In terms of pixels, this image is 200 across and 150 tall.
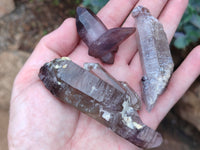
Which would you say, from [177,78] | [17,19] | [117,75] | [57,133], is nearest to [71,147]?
[57,133]

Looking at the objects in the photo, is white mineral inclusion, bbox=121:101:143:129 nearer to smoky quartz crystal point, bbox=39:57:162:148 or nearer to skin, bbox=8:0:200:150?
smoky quartz crystal point, bbox=39:57:162:148

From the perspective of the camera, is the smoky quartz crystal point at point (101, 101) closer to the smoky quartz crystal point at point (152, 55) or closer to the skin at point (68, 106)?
the skin at point (68, 106)

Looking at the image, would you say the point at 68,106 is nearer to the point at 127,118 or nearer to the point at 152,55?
the point at 127,118

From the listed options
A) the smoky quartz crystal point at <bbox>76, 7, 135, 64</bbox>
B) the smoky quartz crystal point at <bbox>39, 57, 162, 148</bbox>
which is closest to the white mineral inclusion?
A: the smoky quartz crystal point at <bbox>39, 57, 162, 148</bbox>

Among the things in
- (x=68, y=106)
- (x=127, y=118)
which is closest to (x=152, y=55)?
(x=127, y=118)

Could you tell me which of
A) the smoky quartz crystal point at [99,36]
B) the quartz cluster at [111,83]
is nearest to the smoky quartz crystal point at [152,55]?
the quartz cluster at [111,83]

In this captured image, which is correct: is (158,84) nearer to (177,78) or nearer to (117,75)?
(177,78)
